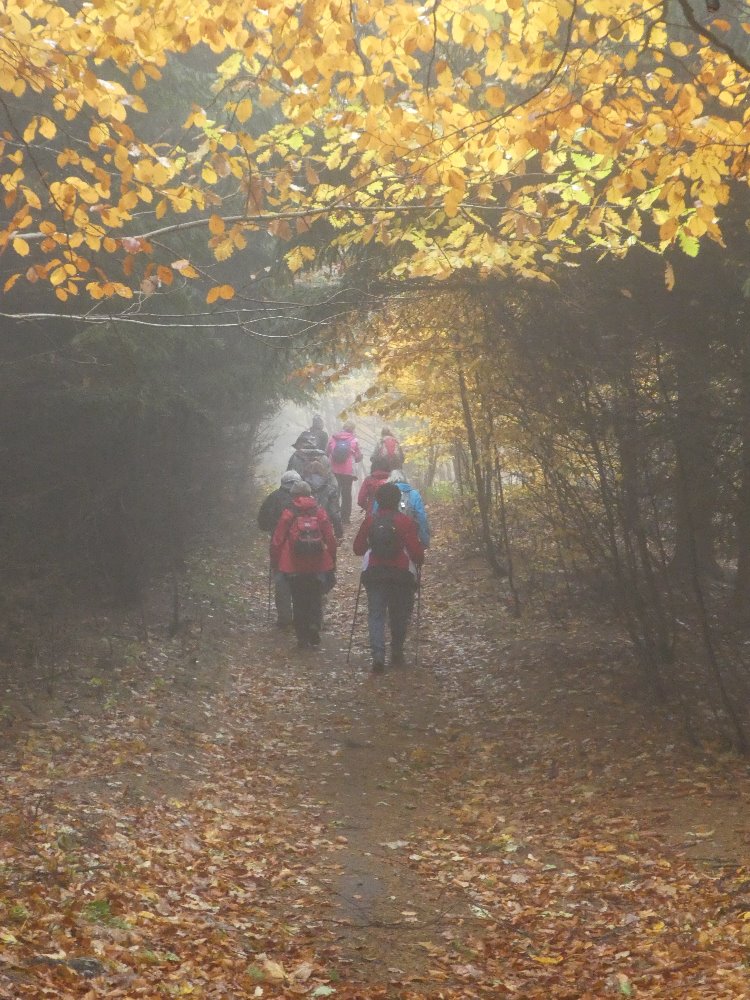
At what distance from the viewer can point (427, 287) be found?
10531mm

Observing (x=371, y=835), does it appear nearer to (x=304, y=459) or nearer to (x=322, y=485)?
(x=322, y=485)

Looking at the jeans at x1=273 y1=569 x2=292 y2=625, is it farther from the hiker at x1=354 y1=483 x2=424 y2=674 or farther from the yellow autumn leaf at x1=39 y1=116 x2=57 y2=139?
the yellow autumn leaf at x1=39 y1=116 x2=57 y2=139

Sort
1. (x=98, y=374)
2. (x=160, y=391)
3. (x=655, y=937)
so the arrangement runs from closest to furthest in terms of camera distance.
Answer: (x=655, y=937)
(x=98, y=374)
(x=160, y=391)

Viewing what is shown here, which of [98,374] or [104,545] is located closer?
[98,374]

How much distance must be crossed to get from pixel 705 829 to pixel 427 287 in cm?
642

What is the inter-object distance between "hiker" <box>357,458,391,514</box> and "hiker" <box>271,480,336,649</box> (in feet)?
3.61

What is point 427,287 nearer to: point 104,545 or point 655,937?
point 104,545

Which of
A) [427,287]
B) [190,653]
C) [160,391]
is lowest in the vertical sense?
[190,653]

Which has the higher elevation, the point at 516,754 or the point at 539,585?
the point at 539,585

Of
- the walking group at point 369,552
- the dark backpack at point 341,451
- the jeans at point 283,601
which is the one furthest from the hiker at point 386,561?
the dark backpack at point 341,451

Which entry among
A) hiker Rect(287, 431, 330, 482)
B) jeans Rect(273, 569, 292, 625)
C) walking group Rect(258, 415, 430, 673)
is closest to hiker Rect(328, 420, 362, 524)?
hiker Rect(287, 431, 330, 482)

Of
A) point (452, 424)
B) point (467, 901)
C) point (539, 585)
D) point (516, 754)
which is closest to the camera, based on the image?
point (467, 901)

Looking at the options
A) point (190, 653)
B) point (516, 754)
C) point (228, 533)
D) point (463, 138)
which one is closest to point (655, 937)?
point (516, 754)

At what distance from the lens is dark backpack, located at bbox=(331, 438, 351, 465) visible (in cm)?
2000
